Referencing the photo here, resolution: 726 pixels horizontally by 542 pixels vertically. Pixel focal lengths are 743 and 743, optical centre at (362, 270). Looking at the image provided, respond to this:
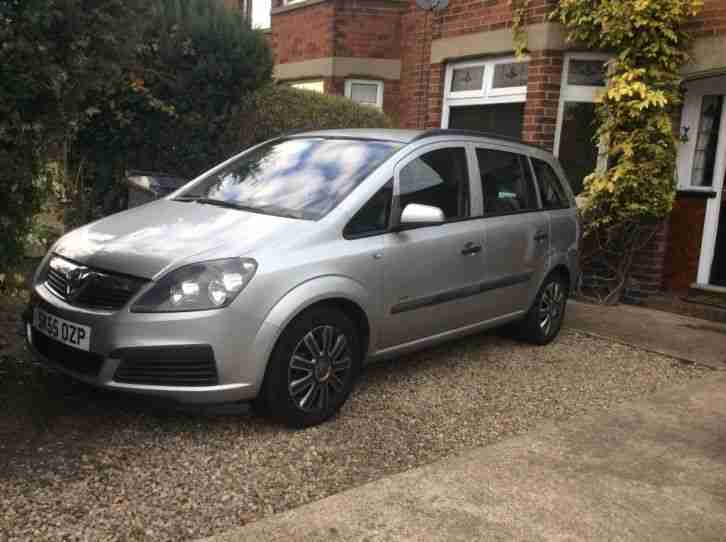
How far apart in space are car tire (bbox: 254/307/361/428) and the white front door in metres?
5.35

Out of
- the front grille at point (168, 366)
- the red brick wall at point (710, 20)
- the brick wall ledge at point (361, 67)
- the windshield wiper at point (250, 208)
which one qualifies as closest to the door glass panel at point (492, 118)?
the red brick wall at point (710, 20)

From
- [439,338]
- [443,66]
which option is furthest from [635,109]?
[439,338]

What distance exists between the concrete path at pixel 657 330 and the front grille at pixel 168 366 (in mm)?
4212

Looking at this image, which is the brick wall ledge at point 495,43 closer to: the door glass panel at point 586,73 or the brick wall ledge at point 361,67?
the door glass panel at point 586,73

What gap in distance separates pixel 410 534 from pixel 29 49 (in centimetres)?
282

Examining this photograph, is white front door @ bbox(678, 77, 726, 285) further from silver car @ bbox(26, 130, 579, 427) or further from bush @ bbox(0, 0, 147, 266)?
bush @ bbox(0, 0, 147, 266)

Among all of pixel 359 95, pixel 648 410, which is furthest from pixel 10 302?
pixel 359 95

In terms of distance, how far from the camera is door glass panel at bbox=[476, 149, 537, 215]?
17.8ft

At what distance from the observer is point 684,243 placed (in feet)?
27.0

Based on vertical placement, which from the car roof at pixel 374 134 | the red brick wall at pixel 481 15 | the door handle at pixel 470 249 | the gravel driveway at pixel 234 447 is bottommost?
the gravel driveway at pixel 234 447

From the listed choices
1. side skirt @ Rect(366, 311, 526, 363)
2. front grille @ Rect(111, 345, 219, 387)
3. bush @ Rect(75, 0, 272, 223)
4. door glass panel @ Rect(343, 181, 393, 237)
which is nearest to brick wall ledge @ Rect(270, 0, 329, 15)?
bush @ Rect(75, 0, 272, 223)

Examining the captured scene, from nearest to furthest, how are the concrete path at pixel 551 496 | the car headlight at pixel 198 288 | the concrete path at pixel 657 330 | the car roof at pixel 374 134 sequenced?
1. the concrete path at pixel 551 496
2. the car headlight at pixel 198 288
3. the car roof at pixel 374 134
4. the concrete path at pixel 657 330

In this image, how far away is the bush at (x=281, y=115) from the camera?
8375mm

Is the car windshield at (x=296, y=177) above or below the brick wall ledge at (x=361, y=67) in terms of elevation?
below
